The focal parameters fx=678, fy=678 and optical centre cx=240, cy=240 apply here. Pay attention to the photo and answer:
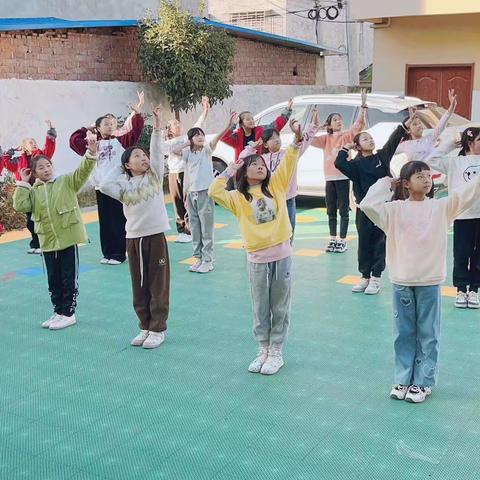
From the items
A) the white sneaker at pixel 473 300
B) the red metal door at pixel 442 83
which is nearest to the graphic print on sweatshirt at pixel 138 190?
the white sneaker at pixel 473 300

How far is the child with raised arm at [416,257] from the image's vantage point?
3.69m

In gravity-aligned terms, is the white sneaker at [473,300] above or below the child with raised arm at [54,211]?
below

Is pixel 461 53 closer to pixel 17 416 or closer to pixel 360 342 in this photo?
pixel 360 342

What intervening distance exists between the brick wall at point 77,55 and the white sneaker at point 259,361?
26.5 ft

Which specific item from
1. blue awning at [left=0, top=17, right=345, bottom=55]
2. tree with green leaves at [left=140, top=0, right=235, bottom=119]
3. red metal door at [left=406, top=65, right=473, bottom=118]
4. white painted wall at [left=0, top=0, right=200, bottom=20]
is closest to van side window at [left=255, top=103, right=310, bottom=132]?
tree with green leaves at [left=140, top=0, right=235, bottom=119]

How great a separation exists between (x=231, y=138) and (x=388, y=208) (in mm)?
3667

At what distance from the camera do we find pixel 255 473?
3.19 metres

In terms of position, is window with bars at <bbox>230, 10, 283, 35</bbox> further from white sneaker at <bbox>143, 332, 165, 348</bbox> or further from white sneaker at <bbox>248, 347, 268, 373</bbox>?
white sneaker at <bbox>248, 347, 268, 373</bbox>

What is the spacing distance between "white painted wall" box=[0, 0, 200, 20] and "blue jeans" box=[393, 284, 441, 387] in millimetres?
13490

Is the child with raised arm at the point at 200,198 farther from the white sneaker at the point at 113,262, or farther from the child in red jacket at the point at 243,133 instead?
the white sneaker at the point at 113,262

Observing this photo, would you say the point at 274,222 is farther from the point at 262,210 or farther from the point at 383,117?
the point at 383,117

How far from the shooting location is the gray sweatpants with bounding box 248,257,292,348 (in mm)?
4219

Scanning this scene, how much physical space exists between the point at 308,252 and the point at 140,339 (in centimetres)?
311

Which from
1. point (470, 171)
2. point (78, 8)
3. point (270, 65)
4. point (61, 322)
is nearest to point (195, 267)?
point (61, 322)
